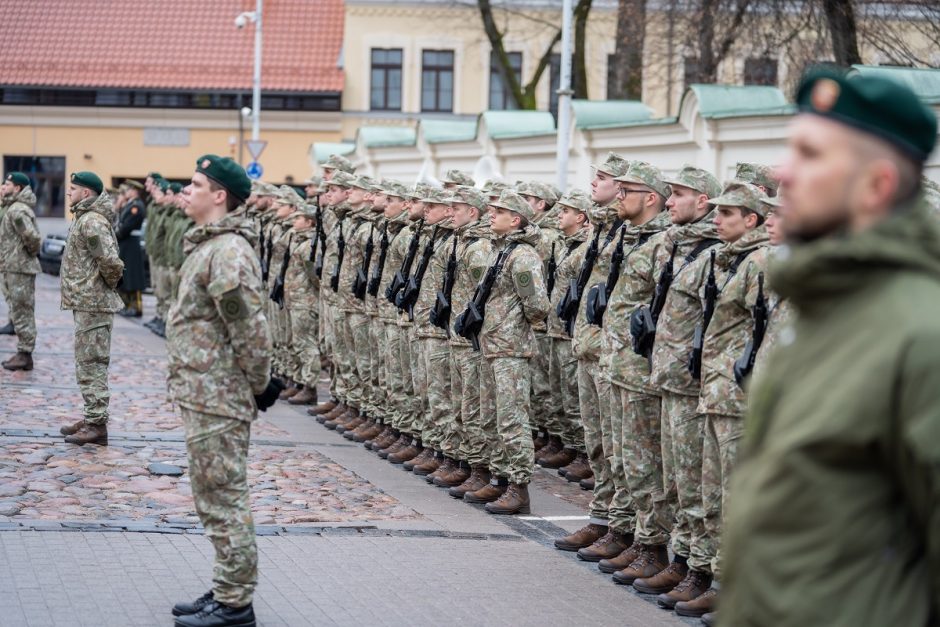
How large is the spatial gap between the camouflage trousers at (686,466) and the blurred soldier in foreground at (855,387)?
487 cm

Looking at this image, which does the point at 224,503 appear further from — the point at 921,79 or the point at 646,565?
the point at 921,79

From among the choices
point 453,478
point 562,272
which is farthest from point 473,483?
point 562,272

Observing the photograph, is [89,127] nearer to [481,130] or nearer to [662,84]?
[662,84]

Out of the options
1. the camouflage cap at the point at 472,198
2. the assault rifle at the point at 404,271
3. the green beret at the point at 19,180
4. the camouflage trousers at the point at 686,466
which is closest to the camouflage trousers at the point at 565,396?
the assault rifle at the point at 404,271

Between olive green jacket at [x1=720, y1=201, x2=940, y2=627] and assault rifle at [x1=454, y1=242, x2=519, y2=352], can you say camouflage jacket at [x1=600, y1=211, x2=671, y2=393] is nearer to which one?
assault rifle at [x1=454, y1=242, x2=519, y2=352]

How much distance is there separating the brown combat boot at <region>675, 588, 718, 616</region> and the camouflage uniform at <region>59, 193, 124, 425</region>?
578 cm

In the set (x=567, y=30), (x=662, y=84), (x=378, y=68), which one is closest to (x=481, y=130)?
(x=567, y=30)

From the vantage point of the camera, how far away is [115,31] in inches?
1763

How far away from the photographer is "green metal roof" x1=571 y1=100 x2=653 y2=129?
63.6 ft

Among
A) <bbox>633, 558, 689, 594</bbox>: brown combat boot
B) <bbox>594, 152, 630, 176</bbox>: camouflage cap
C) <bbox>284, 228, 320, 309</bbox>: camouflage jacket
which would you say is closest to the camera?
<bbox>633, 558, 689, 594</bbox>: brown combat boot

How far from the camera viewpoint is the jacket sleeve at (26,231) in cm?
1623

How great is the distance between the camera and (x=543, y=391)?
41.1ft

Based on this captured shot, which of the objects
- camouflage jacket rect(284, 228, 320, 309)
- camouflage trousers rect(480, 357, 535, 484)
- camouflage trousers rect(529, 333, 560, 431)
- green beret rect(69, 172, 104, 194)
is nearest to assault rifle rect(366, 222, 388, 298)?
camouflage trousers rect(529, 333, 560, 431)

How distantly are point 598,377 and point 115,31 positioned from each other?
38.8m
